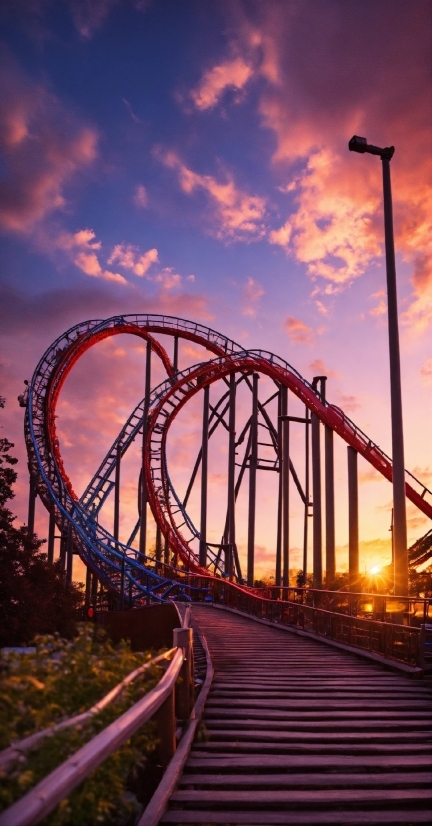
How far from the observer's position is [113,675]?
384 centimetres

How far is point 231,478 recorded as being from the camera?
30.3 meters

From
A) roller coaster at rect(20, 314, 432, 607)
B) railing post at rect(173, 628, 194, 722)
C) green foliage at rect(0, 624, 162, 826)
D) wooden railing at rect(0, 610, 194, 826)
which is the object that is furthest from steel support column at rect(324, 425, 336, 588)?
green foliage at rect(0, 624, 162, 826)

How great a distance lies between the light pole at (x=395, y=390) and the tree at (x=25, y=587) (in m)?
16.0

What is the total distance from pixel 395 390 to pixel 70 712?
418 inches

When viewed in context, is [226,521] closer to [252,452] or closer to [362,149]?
[252,452]

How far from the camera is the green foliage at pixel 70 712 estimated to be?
8.96 feet

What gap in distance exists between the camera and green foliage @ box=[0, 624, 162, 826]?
2.73 metres

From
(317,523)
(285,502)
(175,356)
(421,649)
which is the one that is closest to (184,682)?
(421,649)

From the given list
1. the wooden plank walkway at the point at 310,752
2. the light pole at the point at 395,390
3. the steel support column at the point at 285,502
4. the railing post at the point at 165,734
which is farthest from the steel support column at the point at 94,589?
the railing post at the point at 165,734

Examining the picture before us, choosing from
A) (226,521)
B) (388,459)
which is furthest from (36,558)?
(388,459)

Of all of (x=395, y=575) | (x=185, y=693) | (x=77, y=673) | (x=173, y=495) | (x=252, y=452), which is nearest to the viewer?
(x=77, y=673)

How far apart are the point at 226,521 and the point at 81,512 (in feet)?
21.8

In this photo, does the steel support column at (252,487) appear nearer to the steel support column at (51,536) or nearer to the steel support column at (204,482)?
the steel support column at (204,482)

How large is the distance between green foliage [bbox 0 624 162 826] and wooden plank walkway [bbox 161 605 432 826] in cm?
72
